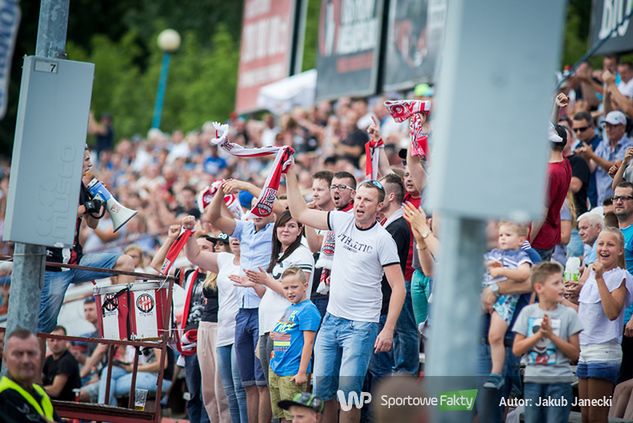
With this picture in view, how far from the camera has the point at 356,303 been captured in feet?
28.3

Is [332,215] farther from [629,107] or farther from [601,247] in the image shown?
[629,107]

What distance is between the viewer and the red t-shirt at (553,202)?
926 centimetres

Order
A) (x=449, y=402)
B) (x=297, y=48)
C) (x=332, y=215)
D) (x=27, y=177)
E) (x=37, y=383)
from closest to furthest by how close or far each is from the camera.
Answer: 1. (x=449, y=402)
2. (x=27, y=177)
3. (x=37, y=383)
4. (x=332, y=215)
5. (x=297, y=48)

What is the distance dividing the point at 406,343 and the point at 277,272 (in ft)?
4.20

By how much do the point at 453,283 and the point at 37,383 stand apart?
13.8 ft

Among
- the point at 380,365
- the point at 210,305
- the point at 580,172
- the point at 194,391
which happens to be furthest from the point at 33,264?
the point at 580,172

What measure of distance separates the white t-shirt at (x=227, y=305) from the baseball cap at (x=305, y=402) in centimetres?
184

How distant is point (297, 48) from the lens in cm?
2667

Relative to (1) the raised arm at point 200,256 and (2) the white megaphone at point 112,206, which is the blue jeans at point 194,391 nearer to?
(1) the raised arm at point 200,256

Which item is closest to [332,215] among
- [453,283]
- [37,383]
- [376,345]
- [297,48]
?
[376,345]

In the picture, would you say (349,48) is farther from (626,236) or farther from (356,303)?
(356,303)

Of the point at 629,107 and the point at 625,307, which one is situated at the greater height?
the point at 629,107

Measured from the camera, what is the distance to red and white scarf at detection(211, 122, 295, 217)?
933 cm

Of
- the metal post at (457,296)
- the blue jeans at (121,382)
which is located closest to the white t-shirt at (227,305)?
the blue jeans at (121,382)
